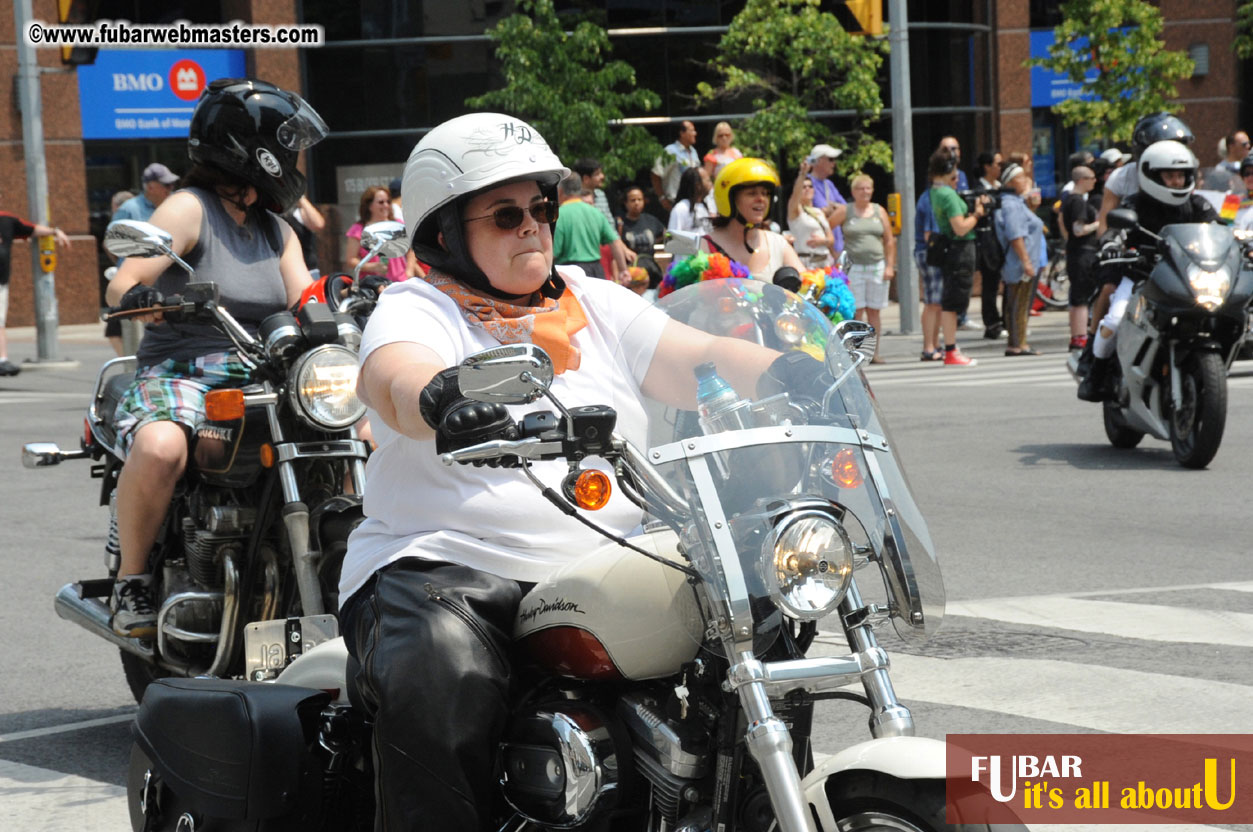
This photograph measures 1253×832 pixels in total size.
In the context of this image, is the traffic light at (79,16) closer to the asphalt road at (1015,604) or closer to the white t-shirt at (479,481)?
the asphalt road at (1015,604)

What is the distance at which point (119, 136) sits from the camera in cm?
2684

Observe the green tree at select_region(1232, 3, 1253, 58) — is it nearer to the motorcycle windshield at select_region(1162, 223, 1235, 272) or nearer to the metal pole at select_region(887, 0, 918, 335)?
the metal pole at select_region(887, 0, 918, 335)

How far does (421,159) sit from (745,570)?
1.22 metres

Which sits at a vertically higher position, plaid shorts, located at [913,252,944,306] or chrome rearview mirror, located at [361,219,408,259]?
chrome rearview mirror, located at [361,219,408,259]

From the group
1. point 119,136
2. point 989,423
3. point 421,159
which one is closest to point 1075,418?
point 989,423

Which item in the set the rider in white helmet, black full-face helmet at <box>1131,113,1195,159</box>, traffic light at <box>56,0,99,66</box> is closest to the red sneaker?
black full-face helmet at <box>1131,113,1195,159</box>

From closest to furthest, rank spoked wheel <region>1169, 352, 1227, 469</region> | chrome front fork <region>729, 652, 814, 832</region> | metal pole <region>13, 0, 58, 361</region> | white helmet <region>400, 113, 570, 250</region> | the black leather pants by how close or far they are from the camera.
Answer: chrome front fork <region>729, 652, 814, 832</region>
the black leather pants
white helmet <region>400, 113, 570, 250</region>
spoked wheel <region>1169, 352, 1227, 469</region>
metal pole <region>13, 0, 58, 361</region>

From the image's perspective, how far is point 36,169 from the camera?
63.7 feet

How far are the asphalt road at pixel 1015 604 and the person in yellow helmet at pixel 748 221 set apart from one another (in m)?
1.55

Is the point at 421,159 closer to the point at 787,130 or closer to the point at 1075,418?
the point at 1075,418

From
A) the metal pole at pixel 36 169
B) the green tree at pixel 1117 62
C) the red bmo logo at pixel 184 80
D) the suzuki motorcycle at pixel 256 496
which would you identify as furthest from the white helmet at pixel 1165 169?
the red bmo logo at pixel 184 80

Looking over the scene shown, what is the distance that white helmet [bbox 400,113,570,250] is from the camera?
338 cm

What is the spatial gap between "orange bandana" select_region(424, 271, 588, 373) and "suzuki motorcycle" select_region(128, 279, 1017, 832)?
0.72 ft

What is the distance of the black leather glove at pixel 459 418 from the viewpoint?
270 centimetres
